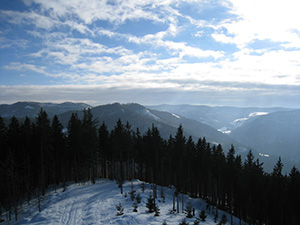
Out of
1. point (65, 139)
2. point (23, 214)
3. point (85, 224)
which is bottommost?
point (23, 214)

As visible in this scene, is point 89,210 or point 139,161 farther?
point 139,161

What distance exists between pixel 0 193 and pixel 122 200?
1823cm

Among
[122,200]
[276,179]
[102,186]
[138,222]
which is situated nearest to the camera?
[138,222]

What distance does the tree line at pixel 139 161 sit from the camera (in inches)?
1390

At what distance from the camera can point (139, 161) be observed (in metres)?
50.8

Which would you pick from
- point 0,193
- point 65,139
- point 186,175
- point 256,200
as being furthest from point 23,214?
point 256,200

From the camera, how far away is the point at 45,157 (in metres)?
36.5

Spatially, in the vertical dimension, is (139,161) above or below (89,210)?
below

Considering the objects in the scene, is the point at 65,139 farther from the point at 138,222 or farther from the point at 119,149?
the point at 138,222

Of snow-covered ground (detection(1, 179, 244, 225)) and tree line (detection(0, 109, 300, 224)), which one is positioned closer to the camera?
snow-covered ground (detection(1, 179, 244, 225))

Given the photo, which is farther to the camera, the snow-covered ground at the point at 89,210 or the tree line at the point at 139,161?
the tree line at the point at 139,161

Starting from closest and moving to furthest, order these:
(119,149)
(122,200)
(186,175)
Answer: (122,200)
(119,149)
(186,175)

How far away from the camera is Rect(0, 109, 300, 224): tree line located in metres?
35.3

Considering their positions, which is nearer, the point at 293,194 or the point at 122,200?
the point at 122,200
